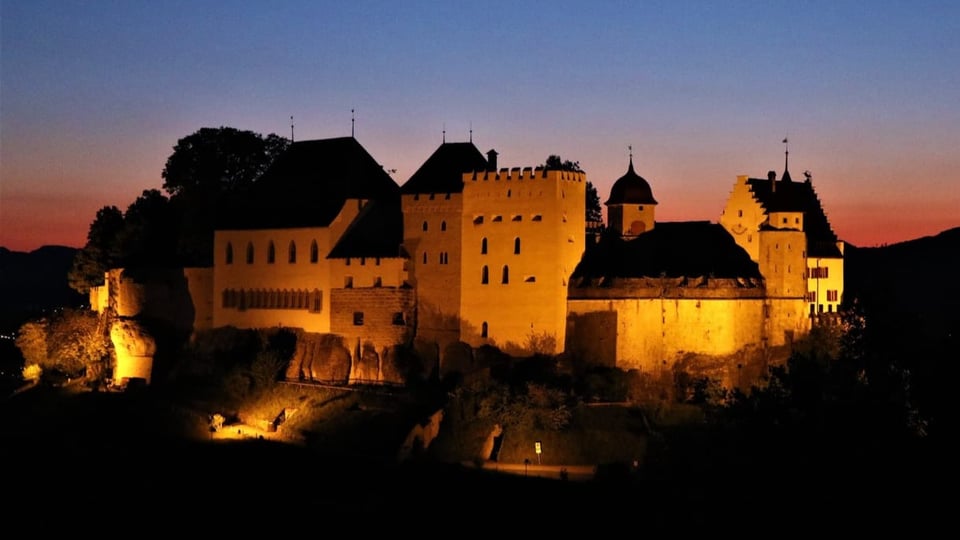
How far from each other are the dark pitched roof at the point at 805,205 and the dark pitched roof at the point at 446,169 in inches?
437

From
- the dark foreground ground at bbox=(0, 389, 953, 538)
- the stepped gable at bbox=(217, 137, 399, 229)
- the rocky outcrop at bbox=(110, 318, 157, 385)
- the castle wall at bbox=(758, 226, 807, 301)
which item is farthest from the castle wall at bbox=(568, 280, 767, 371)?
the rocky outcrop at bbox=(110, 318, 157, 385)

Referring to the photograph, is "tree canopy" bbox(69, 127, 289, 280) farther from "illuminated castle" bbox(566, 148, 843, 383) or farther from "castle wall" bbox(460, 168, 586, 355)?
"illuminated castle" bbox(566, 148, 843, 383)

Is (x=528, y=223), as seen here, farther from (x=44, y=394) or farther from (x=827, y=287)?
(x=44, y=394)

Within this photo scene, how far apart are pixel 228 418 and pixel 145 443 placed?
3733 millimetres

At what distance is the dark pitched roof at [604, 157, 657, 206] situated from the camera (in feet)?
251

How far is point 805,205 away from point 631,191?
22.8 ft

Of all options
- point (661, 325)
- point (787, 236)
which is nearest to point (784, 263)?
point (787, 236)

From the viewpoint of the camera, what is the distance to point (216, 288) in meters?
82.8

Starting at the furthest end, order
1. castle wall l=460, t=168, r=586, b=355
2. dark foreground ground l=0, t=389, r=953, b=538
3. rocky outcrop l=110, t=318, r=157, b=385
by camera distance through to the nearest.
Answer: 1. rocky outcrop l=110, t=318, r=157, b=385
2. castle wall l=460, t=168, r=586, b=355
3. dark foreground ground l=0, t=389, r=953, b=538

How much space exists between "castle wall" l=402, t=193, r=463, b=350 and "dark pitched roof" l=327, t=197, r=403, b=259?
141cm

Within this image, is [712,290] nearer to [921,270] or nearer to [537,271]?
[537,271]

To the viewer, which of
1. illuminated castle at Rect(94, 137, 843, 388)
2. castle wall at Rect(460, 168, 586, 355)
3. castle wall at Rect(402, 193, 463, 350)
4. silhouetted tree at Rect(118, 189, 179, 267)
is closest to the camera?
illuminated castle at Rect(94, 137, 843, 388)

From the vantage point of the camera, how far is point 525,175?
73125 mm

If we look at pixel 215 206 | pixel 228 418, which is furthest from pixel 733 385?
pixel 215 206
